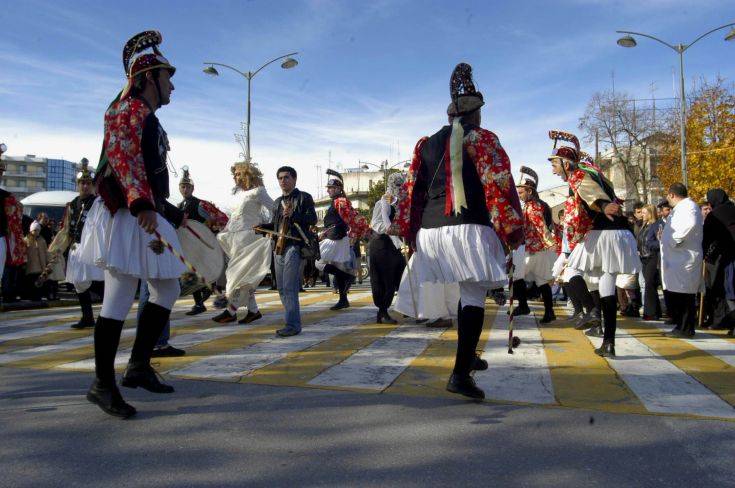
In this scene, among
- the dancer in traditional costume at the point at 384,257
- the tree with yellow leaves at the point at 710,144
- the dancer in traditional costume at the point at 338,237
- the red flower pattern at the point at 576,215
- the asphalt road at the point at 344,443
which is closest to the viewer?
the asphalt road at the point at 344,443

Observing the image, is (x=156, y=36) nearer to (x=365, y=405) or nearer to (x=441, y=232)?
(x=441, y=232)

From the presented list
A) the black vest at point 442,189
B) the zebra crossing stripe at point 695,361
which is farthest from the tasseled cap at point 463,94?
the zebra crossing stripe at point 695,361

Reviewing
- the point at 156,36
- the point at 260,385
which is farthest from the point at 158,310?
the point at 156,36

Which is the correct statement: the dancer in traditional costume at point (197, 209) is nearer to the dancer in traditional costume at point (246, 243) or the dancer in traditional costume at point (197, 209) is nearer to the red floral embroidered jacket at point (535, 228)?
the dancer in traditional costume at point (246, 243)

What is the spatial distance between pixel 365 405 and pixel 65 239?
5.75 meters

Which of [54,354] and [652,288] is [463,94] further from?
[652,288]

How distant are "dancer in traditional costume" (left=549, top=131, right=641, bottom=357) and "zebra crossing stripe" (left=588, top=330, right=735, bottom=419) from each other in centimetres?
50

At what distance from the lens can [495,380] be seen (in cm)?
420

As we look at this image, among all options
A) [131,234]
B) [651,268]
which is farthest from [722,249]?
[131,234]

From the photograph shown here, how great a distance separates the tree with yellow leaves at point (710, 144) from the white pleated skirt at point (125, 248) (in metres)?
31.9

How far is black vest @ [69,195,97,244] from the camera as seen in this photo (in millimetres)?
7441

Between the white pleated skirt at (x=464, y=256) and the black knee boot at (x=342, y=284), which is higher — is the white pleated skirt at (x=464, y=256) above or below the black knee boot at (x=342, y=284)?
above

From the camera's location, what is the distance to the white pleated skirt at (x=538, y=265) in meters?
8.77

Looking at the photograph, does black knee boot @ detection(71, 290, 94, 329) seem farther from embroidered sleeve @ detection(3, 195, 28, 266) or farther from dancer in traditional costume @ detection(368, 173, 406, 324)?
dancer in traditional costume @ detection(368, 173, 406, 324)
